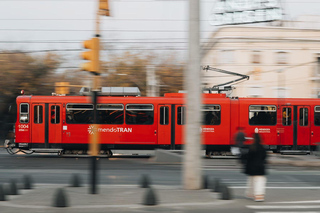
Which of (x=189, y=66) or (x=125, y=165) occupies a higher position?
(x=189, y=66)

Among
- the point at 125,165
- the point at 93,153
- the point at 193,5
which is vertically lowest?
the point at 125,165

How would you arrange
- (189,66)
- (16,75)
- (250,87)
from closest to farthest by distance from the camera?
(189,66)
(16,75)
(250,87)

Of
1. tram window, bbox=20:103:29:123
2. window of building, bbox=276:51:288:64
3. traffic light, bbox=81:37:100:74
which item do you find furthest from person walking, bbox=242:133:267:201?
window of building, bbox=276:51:288:64

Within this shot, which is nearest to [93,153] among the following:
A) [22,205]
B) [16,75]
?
[22,205]

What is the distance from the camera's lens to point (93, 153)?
9.16 metres

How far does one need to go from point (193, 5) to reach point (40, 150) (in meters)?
14.4

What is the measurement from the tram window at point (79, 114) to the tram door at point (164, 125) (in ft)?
12.2

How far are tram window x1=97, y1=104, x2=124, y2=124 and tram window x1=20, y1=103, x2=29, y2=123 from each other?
12.5 feet

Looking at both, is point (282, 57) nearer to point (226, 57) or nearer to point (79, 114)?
point (226, 57)

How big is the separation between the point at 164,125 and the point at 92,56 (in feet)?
42.4

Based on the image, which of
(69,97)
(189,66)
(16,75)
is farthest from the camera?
(16,75)

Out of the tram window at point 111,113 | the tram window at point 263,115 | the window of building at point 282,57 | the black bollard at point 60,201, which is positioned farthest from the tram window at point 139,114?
the window of building at point 282,57

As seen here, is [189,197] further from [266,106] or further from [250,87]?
[250,87]

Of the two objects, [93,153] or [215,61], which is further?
[215,61]
